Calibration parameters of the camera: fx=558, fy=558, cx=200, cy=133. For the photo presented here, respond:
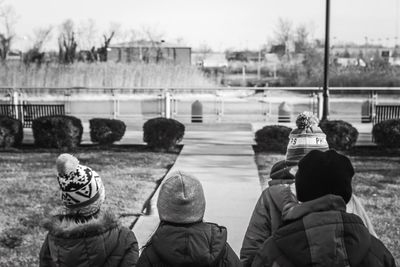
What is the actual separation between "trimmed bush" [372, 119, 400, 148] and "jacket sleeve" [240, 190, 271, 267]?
29.1 ft

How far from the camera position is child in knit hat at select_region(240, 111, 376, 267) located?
3.11 m

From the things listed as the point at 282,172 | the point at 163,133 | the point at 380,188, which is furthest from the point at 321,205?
the point at 163,133

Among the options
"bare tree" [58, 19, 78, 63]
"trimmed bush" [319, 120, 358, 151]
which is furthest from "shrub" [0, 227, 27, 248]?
"bare tree" [58, 19, 78, 63]

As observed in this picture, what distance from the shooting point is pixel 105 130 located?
40.1ft

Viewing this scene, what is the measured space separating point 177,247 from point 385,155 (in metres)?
9.51

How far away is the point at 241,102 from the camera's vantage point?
2322 centimetres

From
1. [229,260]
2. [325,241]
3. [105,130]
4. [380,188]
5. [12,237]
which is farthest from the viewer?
[105,130]

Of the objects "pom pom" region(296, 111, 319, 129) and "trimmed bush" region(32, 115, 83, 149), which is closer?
"pom pom" region(296, 111, 319, 129)

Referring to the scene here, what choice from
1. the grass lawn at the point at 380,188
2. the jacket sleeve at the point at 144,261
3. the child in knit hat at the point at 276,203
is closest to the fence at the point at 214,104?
the grass lawn at the point at 380,188

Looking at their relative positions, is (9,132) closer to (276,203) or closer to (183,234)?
(276,203)

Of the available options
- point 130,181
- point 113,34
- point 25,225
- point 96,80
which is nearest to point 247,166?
point 130,181

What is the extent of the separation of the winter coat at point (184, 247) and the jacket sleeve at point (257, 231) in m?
0.52

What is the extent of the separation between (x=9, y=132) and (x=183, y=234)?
1013 cm

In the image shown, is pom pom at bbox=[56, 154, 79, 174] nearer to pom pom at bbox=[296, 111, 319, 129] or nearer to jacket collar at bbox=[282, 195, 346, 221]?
jacket collar at bbox=[282, 195, 346, 221]
